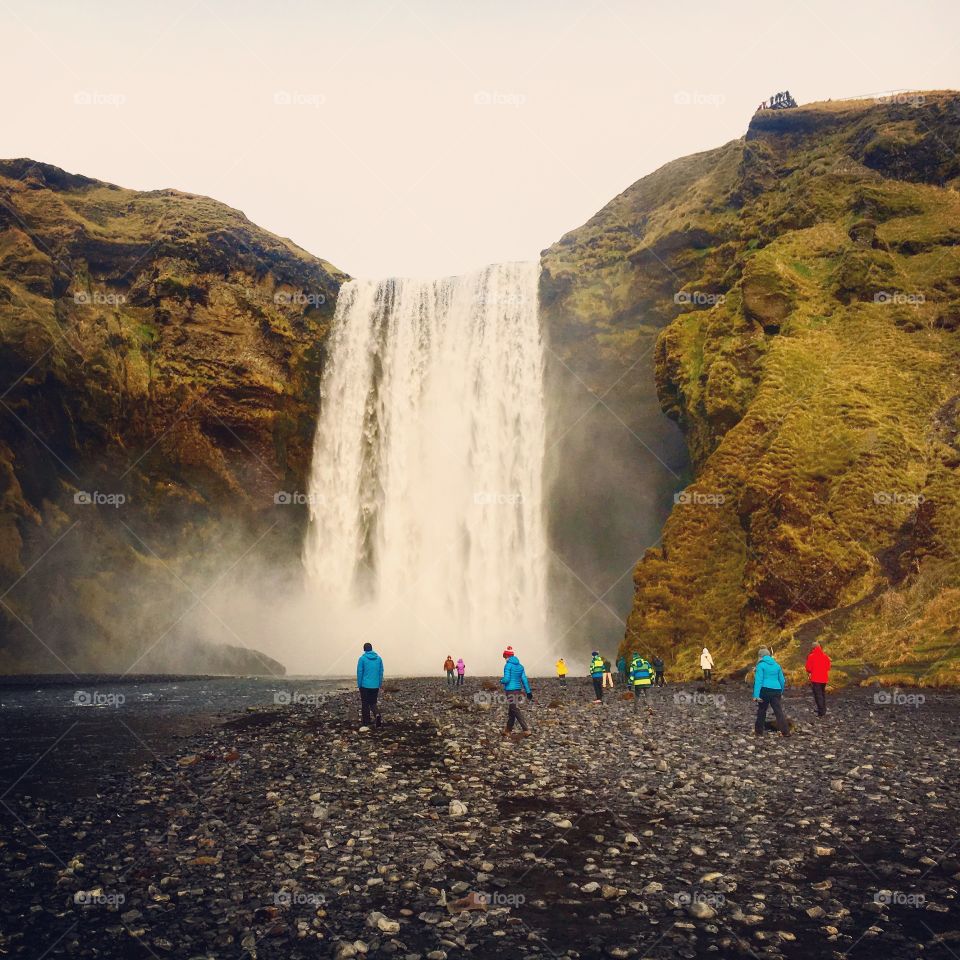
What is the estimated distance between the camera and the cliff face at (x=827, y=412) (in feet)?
88.8

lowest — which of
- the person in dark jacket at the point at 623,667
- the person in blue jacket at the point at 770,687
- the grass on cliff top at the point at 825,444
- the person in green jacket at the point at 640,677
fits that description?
the person in dark jacket at the point at 623,667

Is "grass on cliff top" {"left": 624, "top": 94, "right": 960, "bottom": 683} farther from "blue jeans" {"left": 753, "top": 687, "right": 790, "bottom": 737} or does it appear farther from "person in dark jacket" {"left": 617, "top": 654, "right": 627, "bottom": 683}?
"blue jeans" {"left": 753, "top": 687, "right": 790, "bottom": 737}

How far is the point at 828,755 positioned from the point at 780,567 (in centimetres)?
1664

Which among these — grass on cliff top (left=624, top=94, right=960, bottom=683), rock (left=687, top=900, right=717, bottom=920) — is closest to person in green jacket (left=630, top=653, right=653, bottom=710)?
grass on cliff top (left=624, top=94, right=960, bottom=683)

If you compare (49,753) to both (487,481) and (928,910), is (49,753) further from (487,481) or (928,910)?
(487,481)

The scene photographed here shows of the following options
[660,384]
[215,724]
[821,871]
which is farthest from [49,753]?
[660,384]

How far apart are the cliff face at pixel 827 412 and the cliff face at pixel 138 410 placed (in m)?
31.9

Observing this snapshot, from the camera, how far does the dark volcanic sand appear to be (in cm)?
650

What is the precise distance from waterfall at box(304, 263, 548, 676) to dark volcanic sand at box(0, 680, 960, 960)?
3743cm

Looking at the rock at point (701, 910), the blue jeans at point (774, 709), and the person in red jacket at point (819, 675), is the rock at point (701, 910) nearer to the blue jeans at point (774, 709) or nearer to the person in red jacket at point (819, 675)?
the blue jeans at point (774, 709)

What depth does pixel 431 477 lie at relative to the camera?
5694cm

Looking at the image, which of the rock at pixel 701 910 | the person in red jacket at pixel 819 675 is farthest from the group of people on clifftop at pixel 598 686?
the rock at pixel 701 910

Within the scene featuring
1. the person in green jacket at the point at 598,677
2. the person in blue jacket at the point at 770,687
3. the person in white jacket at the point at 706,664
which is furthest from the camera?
the person in white jacket at the point at 706,664

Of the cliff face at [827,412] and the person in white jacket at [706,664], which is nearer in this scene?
the cliff face at [827,412]
